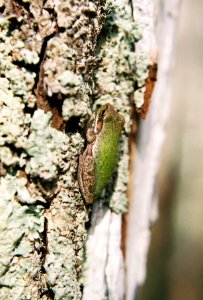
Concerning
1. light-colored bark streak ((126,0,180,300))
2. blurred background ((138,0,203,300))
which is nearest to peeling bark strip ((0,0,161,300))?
light-colored bark streak ((126,0,180,300))

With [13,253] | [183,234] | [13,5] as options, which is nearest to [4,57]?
[13,5]

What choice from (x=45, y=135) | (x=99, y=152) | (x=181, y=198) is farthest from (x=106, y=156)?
(x=181, y=198)

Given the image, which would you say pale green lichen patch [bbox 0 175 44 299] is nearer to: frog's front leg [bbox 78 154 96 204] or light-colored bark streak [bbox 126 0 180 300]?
frog's front leg [bbox 78 154 96 204]

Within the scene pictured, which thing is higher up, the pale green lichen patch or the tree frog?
the tree frog

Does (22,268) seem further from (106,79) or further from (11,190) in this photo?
(106,79)

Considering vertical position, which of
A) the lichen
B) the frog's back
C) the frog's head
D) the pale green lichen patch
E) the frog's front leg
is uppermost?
the lichen

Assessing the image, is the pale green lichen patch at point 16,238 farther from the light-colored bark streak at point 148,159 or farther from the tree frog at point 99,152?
the light-colored bark streak at point 148,159

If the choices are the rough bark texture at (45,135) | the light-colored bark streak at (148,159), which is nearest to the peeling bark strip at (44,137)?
the rough bark texture at (45,135)
